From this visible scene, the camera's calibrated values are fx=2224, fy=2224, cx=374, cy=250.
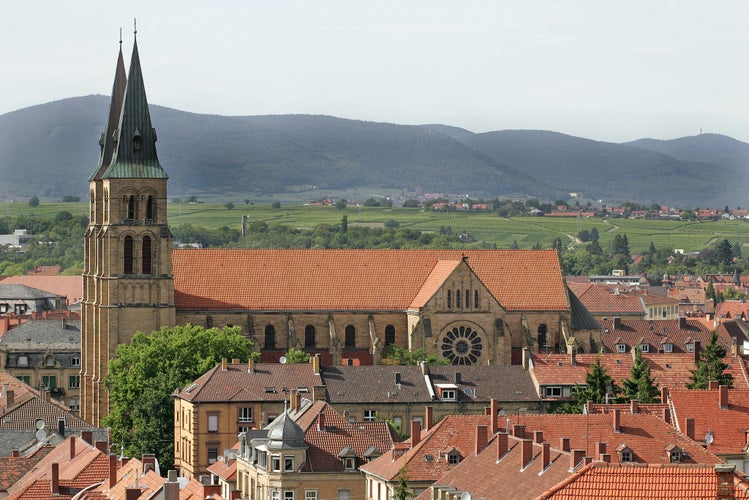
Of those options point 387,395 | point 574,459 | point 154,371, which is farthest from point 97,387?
point 574,459

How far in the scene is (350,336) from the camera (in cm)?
14788

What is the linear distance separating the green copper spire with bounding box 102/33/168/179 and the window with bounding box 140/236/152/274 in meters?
4.10

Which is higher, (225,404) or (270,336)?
(270,336)

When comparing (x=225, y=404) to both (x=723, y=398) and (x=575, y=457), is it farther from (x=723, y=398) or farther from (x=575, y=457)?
(x=575, y=457)

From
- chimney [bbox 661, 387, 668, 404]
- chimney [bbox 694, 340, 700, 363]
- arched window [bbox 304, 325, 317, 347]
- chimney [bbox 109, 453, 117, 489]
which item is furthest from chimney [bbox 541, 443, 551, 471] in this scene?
arched window [bbox 304, 325, 317, 347]

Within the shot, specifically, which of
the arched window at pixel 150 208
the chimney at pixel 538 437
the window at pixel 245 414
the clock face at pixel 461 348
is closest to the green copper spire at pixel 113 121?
the arched window at pixel 150 208

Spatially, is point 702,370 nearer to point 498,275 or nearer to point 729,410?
point 729,410

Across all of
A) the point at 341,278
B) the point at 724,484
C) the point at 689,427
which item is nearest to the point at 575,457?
the point at 689,427

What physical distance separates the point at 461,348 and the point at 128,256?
23.1 meters

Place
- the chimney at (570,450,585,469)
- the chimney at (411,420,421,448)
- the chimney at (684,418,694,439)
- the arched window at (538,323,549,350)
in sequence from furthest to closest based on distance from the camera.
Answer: the arched window at (538,323,549,350), the chimney at (684,418,694,439), the chimney at (411,420,421,448), the chimney at (570,450,585,469)

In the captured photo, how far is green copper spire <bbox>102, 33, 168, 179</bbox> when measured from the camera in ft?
456

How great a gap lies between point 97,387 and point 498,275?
3007cm

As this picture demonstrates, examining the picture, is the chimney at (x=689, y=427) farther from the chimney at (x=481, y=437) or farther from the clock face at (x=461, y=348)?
the clock face at (x=461, y=348)

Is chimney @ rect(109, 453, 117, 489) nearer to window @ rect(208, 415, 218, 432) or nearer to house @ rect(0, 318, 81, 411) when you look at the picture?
window @ rect(208, 415, 218, 432)
